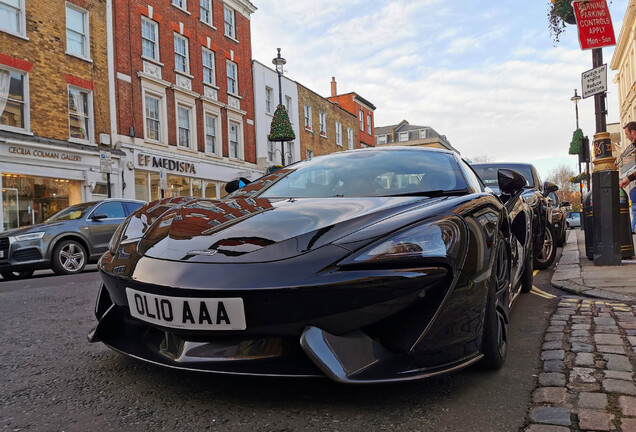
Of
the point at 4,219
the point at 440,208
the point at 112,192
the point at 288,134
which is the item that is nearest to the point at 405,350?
the point at 440,208

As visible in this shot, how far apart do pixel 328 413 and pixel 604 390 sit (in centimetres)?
124

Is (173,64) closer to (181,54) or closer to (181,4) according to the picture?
(181,54)

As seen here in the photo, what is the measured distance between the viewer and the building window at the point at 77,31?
15383mm

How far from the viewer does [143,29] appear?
18.2 m

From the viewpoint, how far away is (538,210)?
18.4 ft

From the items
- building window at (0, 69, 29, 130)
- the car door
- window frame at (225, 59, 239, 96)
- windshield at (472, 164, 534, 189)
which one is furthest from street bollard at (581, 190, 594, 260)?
window frame at (225, 59, 239, 96)

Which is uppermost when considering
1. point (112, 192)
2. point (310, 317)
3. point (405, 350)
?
point (112, 192)

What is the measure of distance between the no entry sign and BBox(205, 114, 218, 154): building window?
56.3 feet

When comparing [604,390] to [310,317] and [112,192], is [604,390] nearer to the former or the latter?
[310,317]

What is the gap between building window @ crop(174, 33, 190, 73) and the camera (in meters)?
19.8

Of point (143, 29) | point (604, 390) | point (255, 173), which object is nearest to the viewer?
point (604, 390)

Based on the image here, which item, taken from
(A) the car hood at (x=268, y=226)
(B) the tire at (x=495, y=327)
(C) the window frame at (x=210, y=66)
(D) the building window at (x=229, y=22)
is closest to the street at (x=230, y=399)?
(B) the tire at (x=495, y=327)

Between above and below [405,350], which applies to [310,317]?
above

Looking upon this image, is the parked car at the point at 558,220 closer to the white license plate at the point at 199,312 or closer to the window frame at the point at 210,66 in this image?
the white license plate at the point at 199,312
